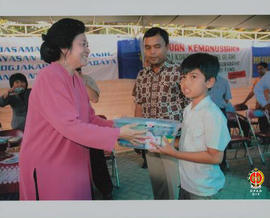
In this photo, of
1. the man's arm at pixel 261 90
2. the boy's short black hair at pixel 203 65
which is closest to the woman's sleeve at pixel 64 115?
the boy's short black hair at pixel 203 65

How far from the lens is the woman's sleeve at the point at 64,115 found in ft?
4.63

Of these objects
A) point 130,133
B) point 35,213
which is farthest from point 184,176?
point 35,213

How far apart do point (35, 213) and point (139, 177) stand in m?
2.36

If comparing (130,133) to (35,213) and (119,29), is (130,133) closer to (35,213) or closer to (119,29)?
(35,213)

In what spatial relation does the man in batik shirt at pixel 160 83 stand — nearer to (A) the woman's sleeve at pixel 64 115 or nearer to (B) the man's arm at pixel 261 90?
(A) the woman's sleeve at pixel 64 115

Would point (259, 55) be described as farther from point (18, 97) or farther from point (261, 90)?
point (18, 97)

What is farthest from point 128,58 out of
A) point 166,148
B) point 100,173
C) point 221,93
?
point 166,148

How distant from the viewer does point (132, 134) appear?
1524mm

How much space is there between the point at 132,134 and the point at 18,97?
2732 millimetres

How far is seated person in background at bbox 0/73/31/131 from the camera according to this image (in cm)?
362

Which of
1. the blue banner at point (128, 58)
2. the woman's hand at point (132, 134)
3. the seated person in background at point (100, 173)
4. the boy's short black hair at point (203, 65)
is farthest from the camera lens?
the blue banner at point (128, 58)

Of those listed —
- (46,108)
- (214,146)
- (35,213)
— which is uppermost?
(46,108)

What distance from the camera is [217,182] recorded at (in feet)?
5.40

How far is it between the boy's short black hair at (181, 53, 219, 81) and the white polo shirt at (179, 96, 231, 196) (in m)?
0.16
